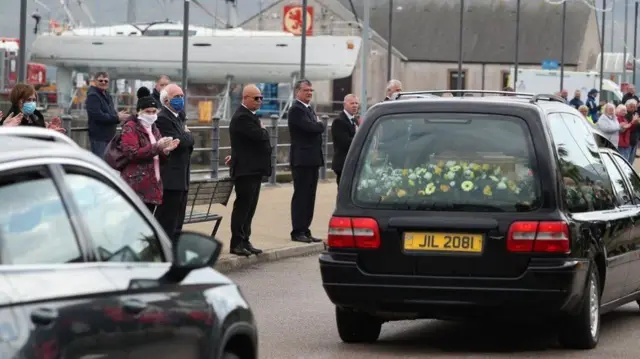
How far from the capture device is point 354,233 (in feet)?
32.4

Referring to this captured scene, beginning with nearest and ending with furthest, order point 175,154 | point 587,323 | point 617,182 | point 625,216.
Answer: point 587,323 → point 625,216 → point 617,182 → point 175,154

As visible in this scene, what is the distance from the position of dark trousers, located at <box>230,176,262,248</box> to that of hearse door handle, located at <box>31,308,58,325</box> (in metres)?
12.0

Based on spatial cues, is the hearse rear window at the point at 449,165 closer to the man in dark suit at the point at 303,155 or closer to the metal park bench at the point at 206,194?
the metal park bench at the point at 206,194

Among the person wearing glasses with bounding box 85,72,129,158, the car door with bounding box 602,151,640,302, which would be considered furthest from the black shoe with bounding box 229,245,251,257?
the car door with bounding box 602,151,640,302

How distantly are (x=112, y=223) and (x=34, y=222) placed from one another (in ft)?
1.83

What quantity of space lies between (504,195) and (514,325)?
6.92 ft

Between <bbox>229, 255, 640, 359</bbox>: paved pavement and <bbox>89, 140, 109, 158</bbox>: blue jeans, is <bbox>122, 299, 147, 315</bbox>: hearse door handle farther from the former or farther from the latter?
<bbox>89, 140, 109, 158</bbox>: blue jeans

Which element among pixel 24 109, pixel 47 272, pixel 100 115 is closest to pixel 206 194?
pixel 24 109

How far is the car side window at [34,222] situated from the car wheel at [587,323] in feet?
18.3

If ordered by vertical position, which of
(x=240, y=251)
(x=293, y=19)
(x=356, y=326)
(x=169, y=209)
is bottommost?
(x=240, y=251)

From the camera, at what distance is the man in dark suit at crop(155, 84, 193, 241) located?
1430 centimetres

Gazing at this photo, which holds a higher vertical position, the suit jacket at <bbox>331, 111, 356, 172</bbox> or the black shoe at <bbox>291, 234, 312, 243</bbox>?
the suit jacket at <bbox>331, 111, 356, 172</bbox>

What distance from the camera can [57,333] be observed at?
14.7 ft

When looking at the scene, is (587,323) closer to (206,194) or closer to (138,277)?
(138,277)
